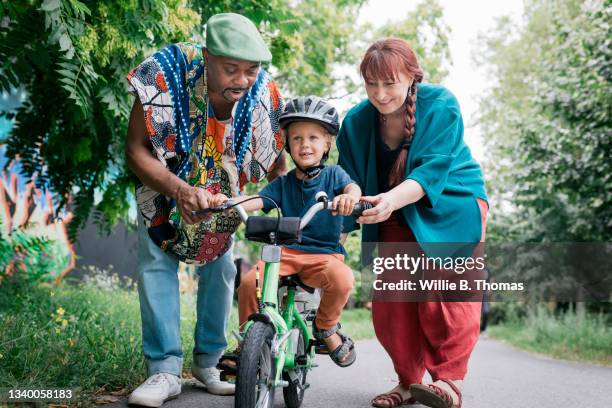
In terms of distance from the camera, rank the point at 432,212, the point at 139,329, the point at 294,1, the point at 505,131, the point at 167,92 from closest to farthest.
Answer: the point at 167,92 < the point at 432,212 < the point at 139,329 < the point at 294,1 < the point at 505,131

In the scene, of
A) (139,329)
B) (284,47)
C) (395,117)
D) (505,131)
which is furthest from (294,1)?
(505,131)

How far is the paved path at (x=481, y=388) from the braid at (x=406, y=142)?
1393mm

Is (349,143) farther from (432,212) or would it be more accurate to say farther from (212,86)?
(212,86)

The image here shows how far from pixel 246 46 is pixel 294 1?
37.7 feet

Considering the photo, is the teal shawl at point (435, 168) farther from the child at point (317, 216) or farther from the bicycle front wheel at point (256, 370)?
the bicycle front wheel at point (256, 370)

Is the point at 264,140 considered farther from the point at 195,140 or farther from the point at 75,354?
the point at 75,354

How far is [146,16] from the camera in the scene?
14.3 feet

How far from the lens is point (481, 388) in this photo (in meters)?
5.72

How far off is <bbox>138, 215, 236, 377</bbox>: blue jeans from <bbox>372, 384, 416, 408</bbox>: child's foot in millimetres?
1101

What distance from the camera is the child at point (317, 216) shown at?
382 centimetres

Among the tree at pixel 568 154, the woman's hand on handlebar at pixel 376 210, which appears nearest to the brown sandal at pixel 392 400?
the woman's hand on handlebar at pixel 376 210

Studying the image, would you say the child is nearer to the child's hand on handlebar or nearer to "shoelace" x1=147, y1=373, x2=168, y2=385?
the child's hand on handlebar

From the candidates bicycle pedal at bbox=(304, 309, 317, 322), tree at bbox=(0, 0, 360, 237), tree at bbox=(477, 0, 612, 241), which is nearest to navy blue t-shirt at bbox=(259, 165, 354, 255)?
bicycle pedal at bbox=(304, 309, 317, 322)

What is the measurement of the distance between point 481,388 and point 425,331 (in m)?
1.81
